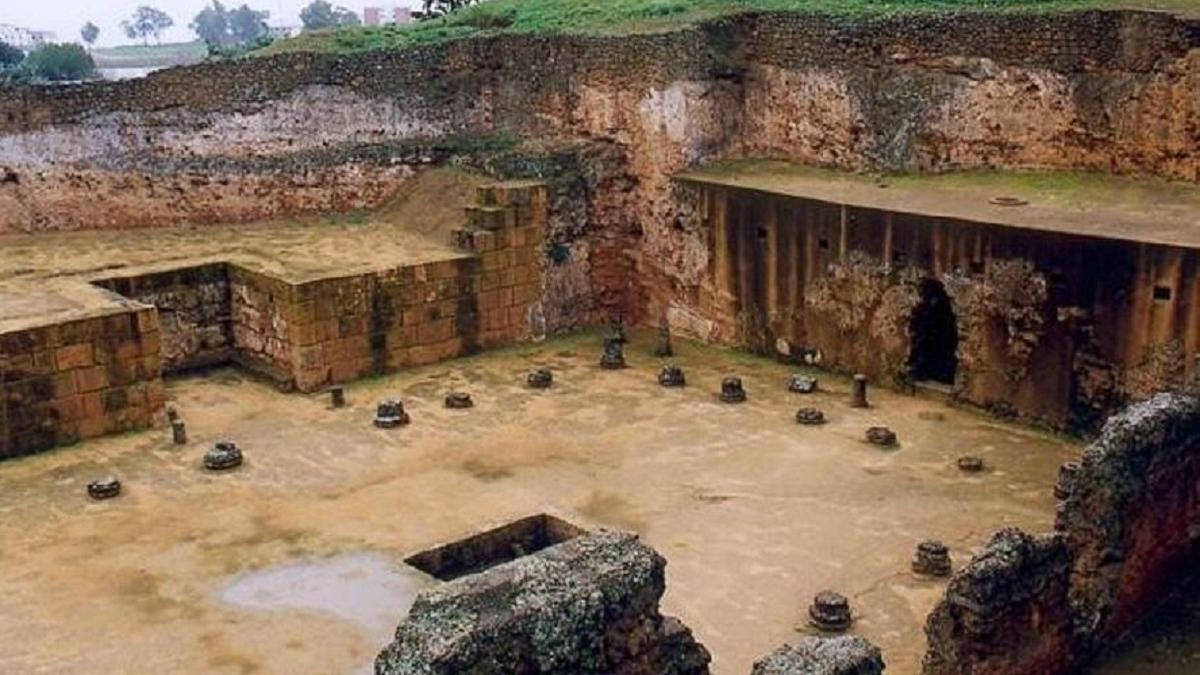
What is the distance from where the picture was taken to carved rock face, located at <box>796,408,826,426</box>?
12.2 m

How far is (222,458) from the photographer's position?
37.1 ft

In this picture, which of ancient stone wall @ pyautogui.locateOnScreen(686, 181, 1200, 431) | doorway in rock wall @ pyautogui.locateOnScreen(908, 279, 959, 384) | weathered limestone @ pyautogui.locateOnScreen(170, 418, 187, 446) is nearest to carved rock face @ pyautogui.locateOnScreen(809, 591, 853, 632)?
ancient stone wall @ pyautogui.locateOnScreen(686, 181, 1200, 431)

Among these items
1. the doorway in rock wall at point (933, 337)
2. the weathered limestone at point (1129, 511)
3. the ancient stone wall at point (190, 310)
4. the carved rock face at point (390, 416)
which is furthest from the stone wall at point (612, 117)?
the weathered limestone at point (1129, 511)

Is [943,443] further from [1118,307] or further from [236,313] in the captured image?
[236,313]

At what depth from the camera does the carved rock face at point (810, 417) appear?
12.2 meters

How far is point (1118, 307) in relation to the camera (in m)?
11.0

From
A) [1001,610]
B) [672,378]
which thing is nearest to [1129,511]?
[1001,610]

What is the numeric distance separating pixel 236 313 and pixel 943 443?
7.62 meters

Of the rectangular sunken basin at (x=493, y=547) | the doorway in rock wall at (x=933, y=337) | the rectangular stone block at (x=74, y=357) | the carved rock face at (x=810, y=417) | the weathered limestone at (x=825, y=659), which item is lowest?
the rectangular sunken basin at (x=493, y=547)

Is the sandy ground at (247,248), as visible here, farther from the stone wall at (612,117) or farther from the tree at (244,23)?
the tree at (244,23)

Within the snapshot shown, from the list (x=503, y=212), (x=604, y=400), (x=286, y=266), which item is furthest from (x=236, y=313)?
(x=604, y=400)

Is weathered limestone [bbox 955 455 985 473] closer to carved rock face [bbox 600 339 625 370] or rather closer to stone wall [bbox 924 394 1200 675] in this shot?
stone wall [bbox 924 394 1200 675]

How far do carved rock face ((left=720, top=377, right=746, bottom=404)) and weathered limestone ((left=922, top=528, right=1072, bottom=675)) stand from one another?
5.43m

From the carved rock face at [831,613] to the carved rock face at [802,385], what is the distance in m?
4.76
